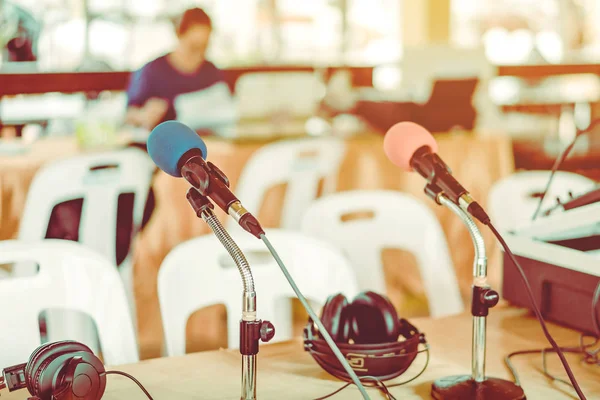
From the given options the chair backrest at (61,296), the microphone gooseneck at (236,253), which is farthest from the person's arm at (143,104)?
the microphone gooseneck at (236,253)

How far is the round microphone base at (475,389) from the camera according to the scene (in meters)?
1.00

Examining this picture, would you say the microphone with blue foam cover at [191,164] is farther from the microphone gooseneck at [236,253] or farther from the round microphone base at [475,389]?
the round microphone base at [475,389]

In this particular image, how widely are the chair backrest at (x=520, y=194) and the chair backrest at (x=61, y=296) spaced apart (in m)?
1.17

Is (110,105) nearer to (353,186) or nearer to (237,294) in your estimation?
(353,186)

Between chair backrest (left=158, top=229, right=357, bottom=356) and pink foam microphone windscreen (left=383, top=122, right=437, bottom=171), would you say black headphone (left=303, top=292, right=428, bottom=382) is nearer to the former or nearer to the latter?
pink foam microphone windscreen (left=383, top=122, right=437, bottom=171)

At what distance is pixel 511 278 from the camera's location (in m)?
1.39

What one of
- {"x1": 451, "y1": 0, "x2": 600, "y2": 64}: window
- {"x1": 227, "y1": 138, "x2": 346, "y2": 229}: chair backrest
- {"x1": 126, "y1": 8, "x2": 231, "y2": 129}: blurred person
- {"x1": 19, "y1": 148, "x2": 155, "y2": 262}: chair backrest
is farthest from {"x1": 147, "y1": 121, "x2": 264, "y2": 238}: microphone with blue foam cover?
{"x1": 451, "y1": 0, "x2": 600, "y2": 64}: window

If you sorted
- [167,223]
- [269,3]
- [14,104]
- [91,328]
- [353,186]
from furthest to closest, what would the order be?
[269,3], [14,104], [353,186], [167,223], [91,328]

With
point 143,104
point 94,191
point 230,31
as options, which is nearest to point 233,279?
point 94,191

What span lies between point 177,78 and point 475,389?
8.00ft

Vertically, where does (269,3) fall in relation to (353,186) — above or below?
above

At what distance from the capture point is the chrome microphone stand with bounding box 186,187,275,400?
0.82 meters

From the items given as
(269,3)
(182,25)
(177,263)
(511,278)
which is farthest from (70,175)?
(269,3)

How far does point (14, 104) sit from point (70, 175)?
304 centimetres
